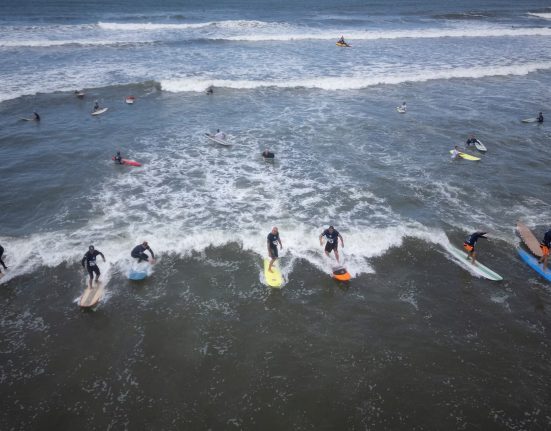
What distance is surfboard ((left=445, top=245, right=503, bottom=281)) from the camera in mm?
13973

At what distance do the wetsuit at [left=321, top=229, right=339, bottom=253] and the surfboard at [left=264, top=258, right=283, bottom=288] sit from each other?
7.43ft

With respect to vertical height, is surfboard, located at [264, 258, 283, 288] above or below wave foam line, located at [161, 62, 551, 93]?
below

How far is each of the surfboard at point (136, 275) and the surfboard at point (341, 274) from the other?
7443mm

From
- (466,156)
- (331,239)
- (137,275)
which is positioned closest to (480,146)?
(466,156)

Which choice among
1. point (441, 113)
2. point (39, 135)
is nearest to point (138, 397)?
point (39, 135)

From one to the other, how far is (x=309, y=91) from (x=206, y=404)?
32995mm

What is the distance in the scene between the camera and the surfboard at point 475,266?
1397 centimetres

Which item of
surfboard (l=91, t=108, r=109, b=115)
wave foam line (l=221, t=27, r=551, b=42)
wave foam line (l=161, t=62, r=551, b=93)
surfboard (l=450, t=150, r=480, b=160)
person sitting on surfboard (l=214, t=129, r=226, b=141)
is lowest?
surfboard (l=450, t=150, r=480, b=160)

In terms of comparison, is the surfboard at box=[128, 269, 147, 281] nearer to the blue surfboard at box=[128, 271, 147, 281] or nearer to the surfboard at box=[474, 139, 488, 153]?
the blue surfboard at box=[128, 271, 147, 281]

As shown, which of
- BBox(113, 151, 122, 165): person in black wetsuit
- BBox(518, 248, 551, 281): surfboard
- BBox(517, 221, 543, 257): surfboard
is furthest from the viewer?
BBox(113, 151, 122, 165): person in black wetsuit

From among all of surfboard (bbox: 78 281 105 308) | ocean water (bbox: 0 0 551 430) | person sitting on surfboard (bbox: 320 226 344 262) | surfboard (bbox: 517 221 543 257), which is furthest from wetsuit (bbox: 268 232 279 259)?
surfboard (bbox: 517 221 543 257)

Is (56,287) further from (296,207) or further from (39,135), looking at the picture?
(39,135)

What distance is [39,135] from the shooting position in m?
26.8

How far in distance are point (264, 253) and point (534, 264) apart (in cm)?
1116
